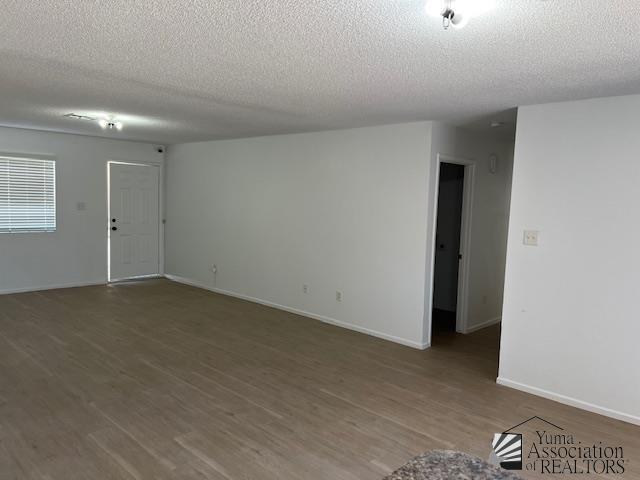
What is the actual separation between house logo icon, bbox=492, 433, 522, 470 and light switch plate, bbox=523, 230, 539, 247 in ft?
4.95

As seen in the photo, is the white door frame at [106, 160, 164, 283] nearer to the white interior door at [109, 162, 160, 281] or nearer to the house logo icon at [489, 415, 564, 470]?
the white interior door at [109, 162, 160, 281]

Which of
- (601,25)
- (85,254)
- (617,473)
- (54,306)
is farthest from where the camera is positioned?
(85,254)

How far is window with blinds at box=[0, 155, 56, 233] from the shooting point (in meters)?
6.52

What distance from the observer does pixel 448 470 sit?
132 cm

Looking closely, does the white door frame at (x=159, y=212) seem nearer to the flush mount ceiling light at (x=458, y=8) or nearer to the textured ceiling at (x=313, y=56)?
the textured ceiling at (x=313, y=56)

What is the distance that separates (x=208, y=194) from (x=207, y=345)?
10.8 ft

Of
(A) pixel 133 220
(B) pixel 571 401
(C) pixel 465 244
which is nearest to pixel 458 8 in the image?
(B) pixel 571 401

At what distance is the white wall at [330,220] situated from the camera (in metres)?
4.87

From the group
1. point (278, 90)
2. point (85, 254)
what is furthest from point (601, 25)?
point (85, 254)

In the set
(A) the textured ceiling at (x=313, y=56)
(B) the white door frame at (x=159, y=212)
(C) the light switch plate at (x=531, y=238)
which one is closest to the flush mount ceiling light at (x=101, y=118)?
(A) the textured ceiling at (x=313, y=56)

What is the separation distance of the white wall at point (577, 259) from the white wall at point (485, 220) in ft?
3.82

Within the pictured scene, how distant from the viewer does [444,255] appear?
20.9 ft

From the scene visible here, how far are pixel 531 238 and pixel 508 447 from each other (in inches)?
65.2

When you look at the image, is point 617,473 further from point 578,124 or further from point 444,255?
point 444,255
